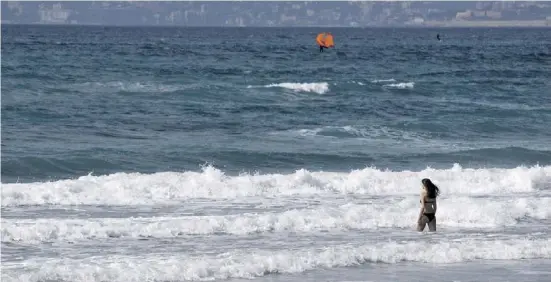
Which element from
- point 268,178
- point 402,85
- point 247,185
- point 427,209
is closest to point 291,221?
point 427,209

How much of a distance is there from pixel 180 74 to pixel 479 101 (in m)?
16.6

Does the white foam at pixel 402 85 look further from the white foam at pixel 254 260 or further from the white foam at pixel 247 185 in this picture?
the white foam at pixel 254 260

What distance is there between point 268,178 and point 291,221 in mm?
4024

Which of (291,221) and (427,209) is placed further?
(291,221)

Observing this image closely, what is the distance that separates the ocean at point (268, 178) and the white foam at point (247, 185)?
41 millimetres

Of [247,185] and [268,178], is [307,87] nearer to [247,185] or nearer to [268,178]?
[268,178]

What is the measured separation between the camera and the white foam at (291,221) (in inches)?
559

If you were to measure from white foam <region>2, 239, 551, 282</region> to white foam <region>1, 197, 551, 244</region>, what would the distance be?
4.24 ft

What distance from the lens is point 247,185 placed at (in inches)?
734

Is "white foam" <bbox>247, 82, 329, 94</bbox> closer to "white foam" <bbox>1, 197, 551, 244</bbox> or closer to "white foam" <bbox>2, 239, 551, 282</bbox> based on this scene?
"white foam" <bbox>1, 197, 551, 244</bbox>

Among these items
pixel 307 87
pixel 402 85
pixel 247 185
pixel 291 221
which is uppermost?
pixel 291 221

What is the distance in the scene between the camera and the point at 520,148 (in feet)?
84.6

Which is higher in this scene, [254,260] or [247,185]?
[254,260]

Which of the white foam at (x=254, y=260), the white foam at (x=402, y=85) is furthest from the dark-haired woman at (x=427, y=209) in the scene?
the white foam at (x=402, y=85)
